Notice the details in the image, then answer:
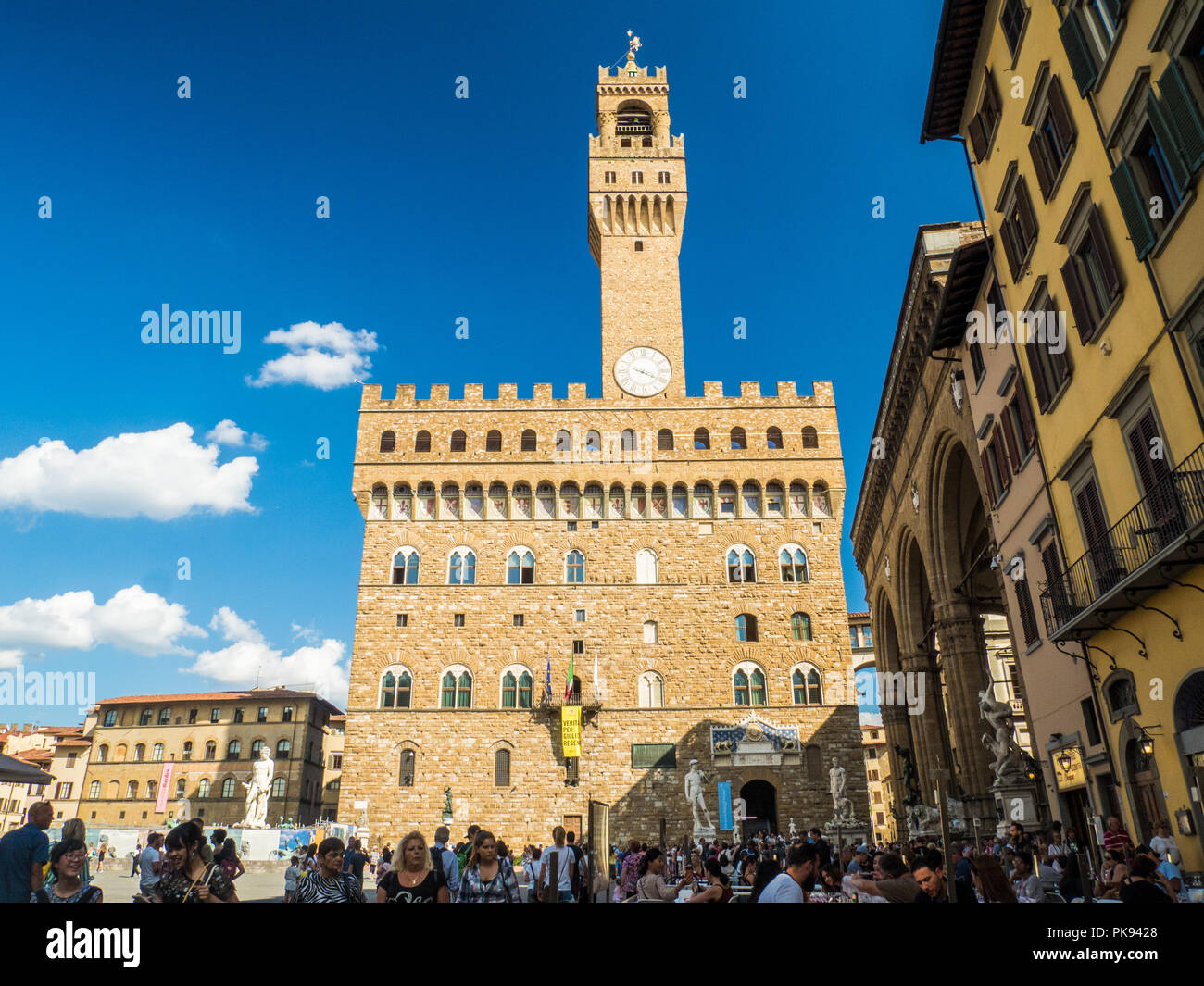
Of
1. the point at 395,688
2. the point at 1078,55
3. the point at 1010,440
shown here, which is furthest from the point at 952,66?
the point at 395,688

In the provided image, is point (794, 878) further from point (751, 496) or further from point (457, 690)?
point (751, 496)

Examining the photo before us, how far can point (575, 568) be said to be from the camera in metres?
34.8

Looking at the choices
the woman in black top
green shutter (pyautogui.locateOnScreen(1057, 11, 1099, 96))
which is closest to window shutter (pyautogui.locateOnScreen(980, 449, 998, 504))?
green shutter (pyautogui.locateOnScreen(1057, 11, 1099, 96))

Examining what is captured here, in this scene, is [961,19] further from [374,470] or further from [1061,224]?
[374,470]

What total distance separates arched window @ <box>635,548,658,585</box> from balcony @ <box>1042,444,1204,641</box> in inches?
818

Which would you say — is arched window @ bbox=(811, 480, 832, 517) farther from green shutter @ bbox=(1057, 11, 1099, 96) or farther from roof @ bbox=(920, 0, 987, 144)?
green shutter @ bbox=(1057, 11, 1099, 96)

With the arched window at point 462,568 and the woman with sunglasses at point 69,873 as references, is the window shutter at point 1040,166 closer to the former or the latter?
the woman with sunglasses at point 69,873

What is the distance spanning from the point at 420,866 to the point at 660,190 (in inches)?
1525

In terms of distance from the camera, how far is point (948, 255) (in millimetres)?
19062

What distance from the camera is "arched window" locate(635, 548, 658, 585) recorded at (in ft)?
113

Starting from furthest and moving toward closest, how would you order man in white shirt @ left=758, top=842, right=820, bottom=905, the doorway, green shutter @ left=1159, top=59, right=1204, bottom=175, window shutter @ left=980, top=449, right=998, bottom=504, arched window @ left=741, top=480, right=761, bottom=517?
arched window @ left=741, top=480, right=761, bottom=517 < the doorway < window shutter @ left=980, top=449, right=998, bottom=504 < green shutter @ left=1159, top=59, right=1204, bottom=175 < man in white shirt @ left=758, top=842, right=820, bottom=905

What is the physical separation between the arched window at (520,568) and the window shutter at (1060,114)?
83.9 ft

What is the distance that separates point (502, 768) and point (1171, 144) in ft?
93.8
